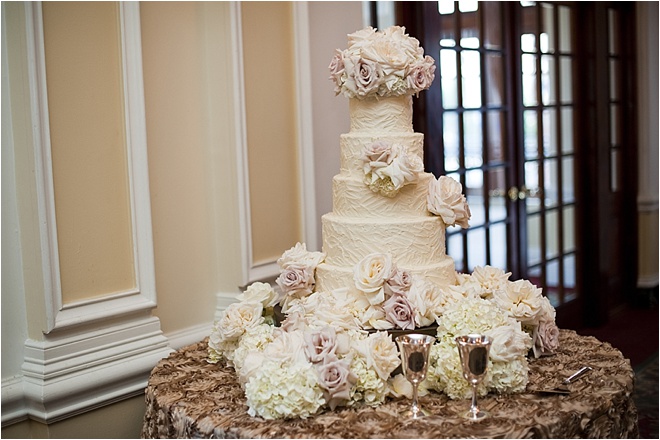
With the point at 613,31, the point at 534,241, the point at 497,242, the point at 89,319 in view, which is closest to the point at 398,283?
the point at 89,319

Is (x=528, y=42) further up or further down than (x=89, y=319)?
further up

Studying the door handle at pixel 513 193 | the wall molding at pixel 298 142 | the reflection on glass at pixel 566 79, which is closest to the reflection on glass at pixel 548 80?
the reflection on glass at pixel 566 79

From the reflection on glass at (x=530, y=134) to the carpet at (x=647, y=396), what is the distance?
4.88 ft

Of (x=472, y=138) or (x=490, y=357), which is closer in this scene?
(x=490, y=357)

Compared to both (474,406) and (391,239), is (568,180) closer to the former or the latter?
(391,239)

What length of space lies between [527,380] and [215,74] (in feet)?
5.27

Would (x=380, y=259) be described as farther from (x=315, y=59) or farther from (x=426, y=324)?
(x=315, y=59)

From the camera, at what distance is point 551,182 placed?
5574mm

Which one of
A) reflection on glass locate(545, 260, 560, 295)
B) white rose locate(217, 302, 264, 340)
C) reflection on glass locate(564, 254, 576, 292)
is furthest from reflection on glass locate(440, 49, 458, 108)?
white rose locate(217, 302, 264, 340)

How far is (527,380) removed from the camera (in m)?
2.11

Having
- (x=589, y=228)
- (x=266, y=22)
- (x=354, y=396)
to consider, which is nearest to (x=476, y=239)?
(x=589, y=228)

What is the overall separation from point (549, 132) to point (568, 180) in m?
0.46

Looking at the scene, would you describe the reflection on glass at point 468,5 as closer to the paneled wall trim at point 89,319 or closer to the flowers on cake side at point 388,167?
the paneled wall trim at point 89,319

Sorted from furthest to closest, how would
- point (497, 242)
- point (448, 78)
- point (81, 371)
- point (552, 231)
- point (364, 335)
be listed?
point (552, 231), point (497, 242), point (448, 78), point (81, 371), point (364, 335)
